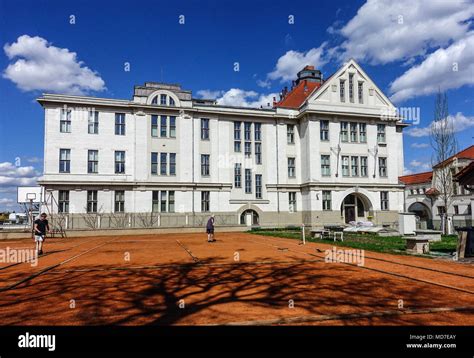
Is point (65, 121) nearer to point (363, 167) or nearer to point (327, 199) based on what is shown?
point (327, 199)

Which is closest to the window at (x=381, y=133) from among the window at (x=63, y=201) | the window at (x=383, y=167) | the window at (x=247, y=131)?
the window at (x=383, y=167)

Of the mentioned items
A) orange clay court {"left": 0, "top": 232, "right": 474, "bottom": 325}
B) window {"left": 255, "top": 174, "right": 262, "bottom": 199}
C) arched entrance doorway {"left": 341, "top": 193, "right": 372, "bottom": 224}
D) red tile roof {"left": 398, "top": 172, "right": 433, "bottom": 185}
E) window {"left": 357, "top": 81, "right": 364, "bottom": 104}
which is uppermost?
window {"left": 357, "top": 81, "right": 364, "bottom": 104}

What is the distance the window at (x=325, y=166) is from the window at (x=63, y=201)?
27.2m

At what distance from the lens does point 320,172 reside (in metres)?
38.3

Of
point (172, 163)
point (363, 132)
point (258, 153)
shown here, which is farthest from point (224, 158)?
point (363, 132)

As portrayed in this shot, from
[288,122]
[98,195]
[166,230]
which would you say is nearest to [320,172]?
[288,122]

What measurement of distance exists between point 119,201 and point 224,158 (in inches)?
479

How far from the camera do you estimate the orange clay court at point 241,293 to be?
5926 millimetres

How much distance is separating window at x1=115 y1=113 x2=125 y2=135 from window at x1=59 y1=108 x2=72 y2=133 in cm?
450

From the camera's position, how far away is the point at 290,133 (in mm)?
40688

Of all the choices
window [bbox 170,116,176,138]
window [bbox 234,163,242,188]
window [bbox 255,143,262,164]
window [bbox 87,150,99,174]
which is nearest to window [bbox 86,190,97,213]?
window [bbox 87,150,99,174]

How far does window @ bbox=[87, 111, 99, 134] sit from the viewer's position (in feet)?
114

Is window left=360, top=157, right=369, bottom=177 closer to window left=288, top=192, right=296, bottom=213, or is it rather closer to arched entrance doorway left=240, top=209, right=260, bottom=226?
window left=288, top=192, right=296, bottom=213
